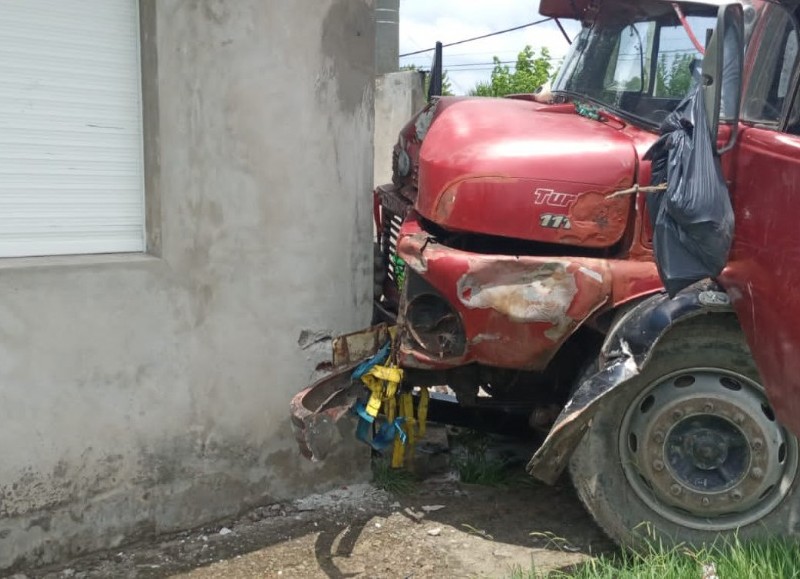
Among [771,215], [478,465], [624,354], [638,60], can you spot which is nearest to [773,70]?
[771,215]

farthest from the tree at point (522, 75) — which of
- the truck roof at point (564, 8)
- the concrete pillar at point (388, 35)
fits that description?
the truck roof at point (564, 8)

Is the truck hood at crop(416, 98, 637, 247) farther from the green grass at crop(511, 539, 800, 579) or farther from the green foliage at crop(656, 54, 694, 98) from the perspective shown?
the green grass at crop(511, 539, 800, 579)

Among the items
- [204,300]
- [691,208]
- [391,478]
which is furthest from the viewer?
[391,478]

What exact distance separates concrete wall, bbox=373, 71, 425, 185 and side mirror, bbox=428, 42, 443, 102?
4686 millimetres

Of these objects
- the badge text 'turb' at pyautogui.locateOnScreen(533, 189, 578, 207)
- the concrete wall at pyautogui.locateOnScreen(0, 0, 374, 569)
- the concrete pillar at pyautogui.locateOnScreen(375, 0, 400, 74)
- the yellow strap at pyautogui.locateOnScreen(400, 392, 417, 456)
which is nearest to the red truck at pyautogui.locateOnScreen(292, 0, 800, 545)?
the badge text 'turb' at pyautogui.locateOnScreen(533, 189, 578, 207)

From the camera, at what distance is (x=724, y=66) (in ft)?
10.4

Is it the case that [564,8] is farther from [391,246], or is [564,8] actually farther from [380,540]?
[380,540]

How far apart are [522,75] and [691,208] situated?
10.4 meters

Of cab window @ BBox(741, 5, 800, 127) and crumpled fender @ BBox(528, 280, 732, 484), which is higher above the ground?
cab window @ BBox(741, 5, 800, 127)

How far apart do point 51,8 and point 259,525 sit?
103 inches

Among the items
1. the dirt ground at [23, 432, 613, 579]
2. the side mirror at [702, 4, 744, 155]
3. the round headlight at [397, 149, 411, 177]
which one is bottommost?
the dirt ground at [23, 432, 613, 579]

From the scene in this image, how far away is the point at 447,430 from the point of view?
17.8ft

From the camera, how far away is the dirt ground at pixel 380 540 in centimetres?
370

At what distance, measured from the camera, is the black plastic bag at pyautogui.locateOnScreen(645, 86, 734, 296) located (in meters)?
3.13
